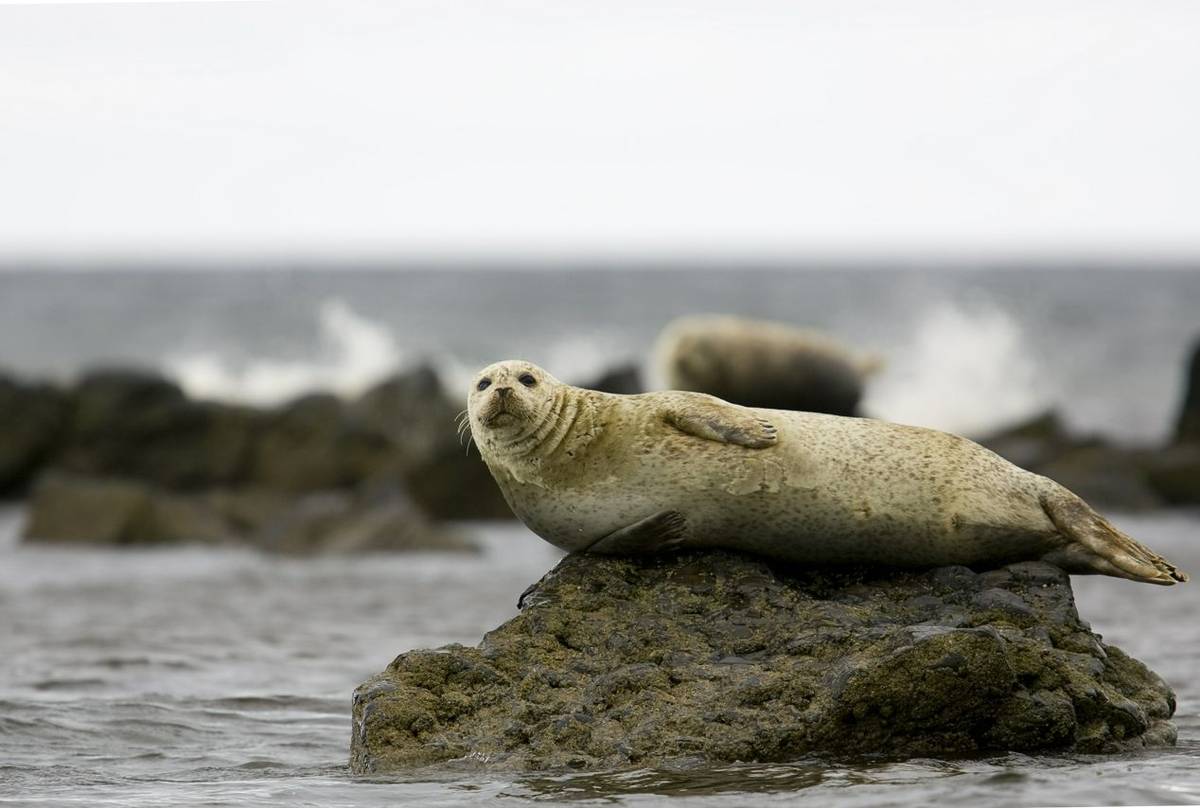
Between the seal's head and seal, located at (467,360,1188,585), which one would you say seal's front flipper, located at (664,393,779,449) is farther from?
the seal's head

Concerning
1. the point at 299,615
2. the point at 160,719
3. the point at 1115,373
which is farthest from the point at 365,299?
the point at 160,719

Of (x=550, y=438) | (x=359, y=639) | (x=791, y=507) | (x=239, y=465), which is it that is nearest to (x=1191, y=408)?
(x=239, y=465)

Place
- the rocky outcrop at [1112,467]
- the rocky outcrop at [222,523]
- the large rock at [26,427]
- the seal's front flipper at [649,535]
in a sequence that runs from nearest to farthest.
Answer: the seal's front flipper at [649,535]
the rocky outcrop at [222,523]
the rocky outcrop at [1112,467]
the large rock at [26,427]

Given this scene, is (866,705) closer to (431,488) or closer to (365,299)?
(431,488)

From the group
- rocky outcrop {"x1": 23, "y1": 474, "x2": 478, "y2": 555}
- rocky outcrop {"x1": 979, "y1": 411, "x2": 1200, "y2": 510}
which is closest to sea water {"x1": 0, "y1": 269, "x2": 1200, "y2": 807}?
rocky outcrop {"x1": 23, "y1": 474, "x2": 478, "y2": 555}

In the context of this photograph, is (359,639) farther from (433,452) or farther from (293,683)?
(433,452)

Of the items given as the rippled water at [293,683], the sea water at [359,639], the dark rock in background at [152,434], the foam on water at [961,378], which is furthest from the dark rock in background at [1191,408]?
the dark rock in background at [152,434]

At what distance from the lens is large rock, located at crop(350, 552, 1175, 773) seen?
21.8 feet

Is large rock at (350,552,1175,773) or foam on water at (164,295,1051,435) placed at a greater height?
foam on water at (164,295,1051,435)

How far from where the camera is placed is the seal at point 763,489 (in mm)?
7426

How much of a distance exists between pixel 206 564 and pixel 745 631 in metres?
9.03

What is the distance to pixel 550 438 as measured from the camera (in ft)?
25.0

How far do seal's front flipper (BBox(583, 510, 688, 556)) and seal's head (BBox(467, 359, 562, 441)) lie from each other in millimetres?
560

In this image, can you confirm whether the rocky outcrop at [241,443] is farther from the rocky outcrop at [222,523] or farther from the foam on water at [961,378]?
the foam on water at [961,378]
